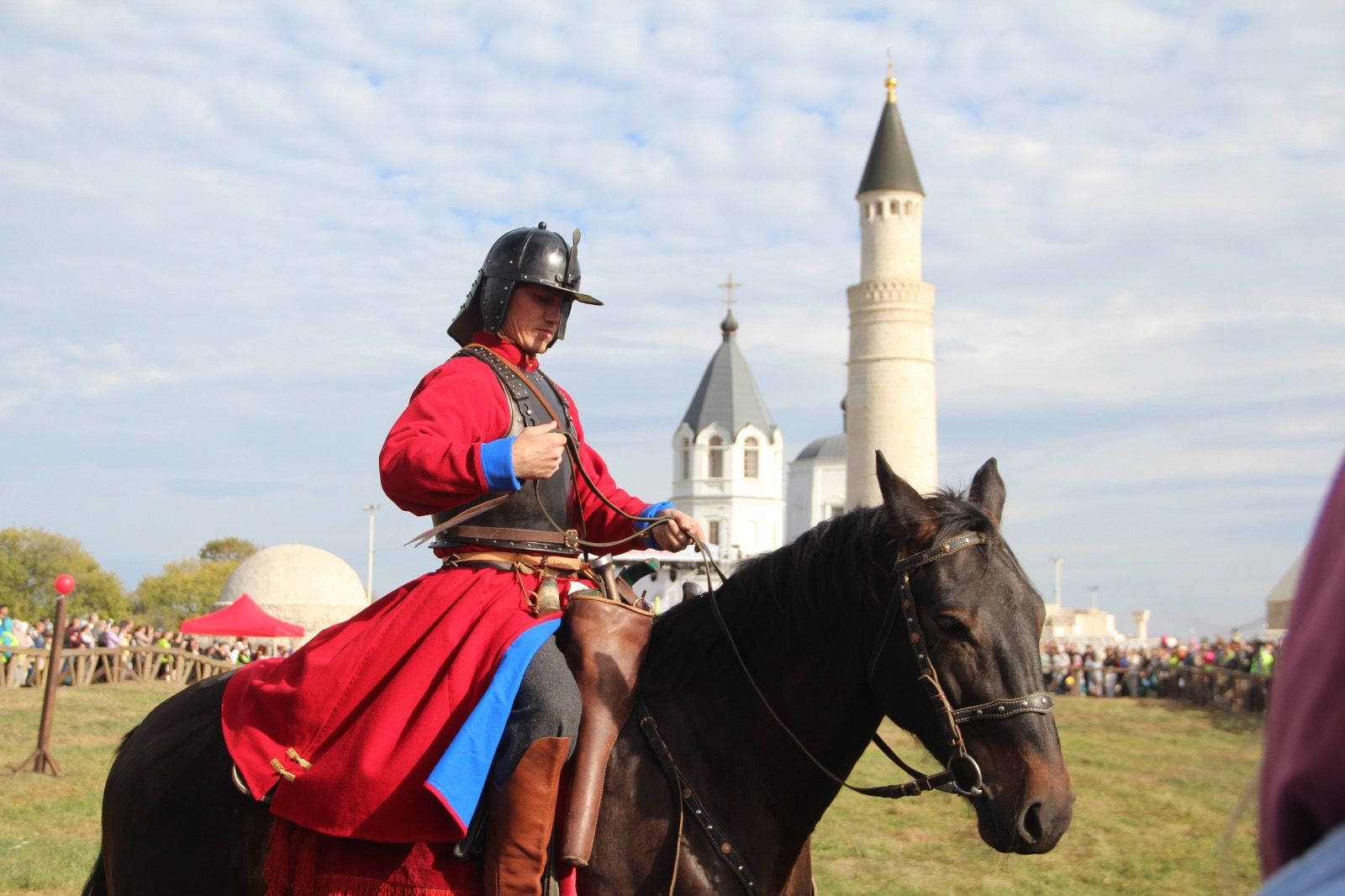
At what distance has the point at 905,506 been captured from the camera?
11.1 feet

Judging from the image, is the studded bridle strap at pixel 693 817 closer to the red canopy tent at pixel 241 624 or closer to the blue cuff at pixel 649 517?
→ the blue cuff at pixel 649 517

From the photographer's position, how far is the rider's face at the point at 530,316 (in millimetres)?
4164

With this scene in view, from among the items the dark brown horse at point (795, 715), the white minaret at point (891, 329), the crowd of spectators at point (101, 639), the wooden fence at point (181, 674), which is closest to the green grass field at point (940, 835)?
the dark brown horse at point (795, 715)

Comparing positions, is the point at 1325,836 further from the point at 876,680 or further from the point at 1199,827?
the point at 1199,827

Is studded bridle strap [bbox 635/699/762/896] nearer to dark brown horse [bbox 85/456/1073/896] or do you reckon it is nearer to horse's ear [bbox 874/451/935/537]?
dark brown horse [bbox 85/456/1073/896]

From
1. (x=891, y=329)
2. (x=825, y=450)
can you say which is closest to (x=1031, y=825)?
(x=891, y=329)

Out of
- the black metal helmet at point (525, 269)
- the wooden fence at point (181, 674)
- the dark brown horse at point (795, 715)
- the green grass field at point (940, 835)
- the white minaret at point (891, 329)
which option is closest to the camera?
the dark brown horse at point (795, 715)

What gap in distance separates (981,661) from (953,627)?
112 mm

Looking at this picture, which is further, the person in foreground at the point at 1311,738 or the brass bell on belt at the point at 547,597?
the brass bell on belt at the point at 547,597

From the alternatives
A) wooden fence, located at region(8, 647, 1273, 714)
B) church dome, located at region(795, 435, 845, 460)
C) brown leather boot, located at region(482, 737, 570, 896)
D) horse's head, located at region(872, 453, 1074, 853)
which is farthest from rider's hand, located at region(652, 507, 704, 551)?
church dome, located at region(795, 435, 845, 460)

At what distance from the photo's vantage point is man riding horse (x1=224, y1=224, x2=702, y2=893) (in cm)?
333

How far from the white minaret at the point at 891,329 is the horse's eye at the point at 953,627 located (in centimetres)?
5731

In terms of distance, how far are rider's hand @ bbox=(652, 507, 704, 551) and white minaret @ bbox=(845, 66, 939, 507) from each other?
2222 inches

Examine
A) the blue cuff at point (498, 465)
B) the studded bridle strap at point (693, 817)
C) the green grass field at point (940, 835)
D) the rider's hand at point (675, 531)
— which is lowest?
the green grass field at point (940, 835)
